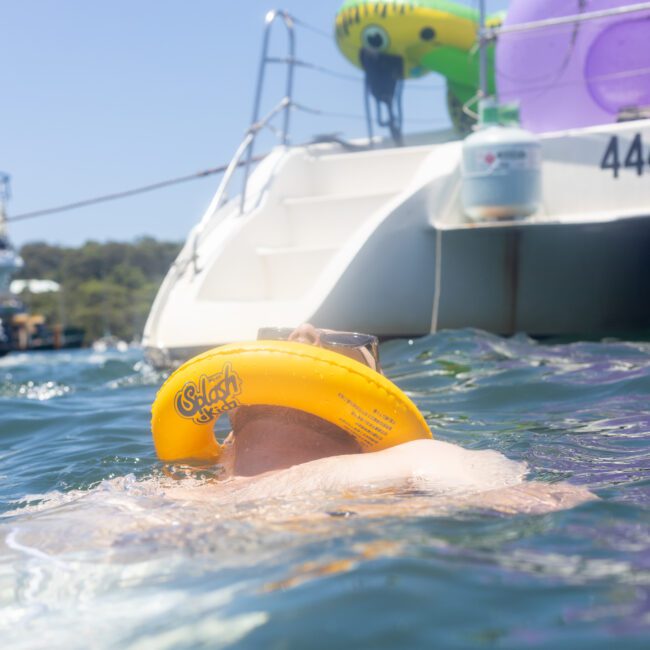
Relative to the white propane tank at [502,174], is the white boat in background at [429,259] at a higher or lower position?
lower

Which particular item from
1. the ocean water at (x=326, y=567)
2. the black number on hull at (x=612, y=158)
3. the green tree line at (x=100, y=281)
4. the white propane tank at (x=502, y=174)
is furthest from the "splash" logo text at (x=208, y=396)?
the green tree line at (x=100, y=281)

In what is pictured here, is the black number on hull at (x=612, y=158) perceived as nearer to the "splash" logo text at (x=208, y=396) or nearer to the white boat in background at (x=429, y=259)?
the white boat in background at (x=429, y=259)

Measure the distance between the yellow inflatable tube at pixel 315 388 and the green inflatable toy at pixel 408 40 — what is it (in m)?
7.70

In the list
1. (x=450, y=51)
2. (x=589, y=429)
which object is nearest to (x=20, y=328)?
(x=450, y=51)

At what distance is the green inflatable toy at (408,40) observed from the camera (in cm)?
1000

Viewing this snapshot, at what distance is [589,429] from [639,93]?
409 cm

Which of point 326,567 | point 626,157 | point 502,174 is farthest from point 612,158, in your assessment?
point 326,567

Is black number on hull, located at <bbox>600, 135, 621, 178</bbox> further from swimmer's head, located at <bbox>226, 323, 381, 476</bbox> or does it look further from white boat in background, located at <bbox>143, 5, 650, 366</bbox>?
swimmer's head, located at <bbox>226, 323, 381, 476</bbox>

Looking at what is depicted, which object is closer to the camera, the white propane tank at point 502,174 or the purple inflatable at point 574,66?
the white propane tank at point 502,174

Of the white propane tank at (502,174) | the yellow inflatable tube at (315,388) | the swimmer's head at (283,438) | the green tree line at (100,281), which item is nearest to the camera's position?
the yellow inflatable tube at (315,388)

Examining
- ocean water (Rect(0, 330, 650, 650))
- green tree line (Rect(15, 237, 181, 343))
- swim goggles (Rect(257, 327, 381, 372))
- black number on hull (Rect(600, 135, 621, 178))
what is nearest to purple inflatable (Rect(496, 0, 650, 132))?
black number on hull (Rect(600, 135, 621, 178))

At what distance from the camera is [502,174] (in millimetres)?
5941

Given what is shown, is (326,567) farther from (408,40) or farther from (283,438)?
(408,40)

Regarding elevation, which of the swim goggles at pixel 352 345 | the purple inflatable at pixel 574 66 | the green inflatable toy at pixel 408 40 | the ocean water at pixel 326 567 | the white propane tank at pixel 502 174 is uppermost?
the green inflatable toy at pixel 408 40
